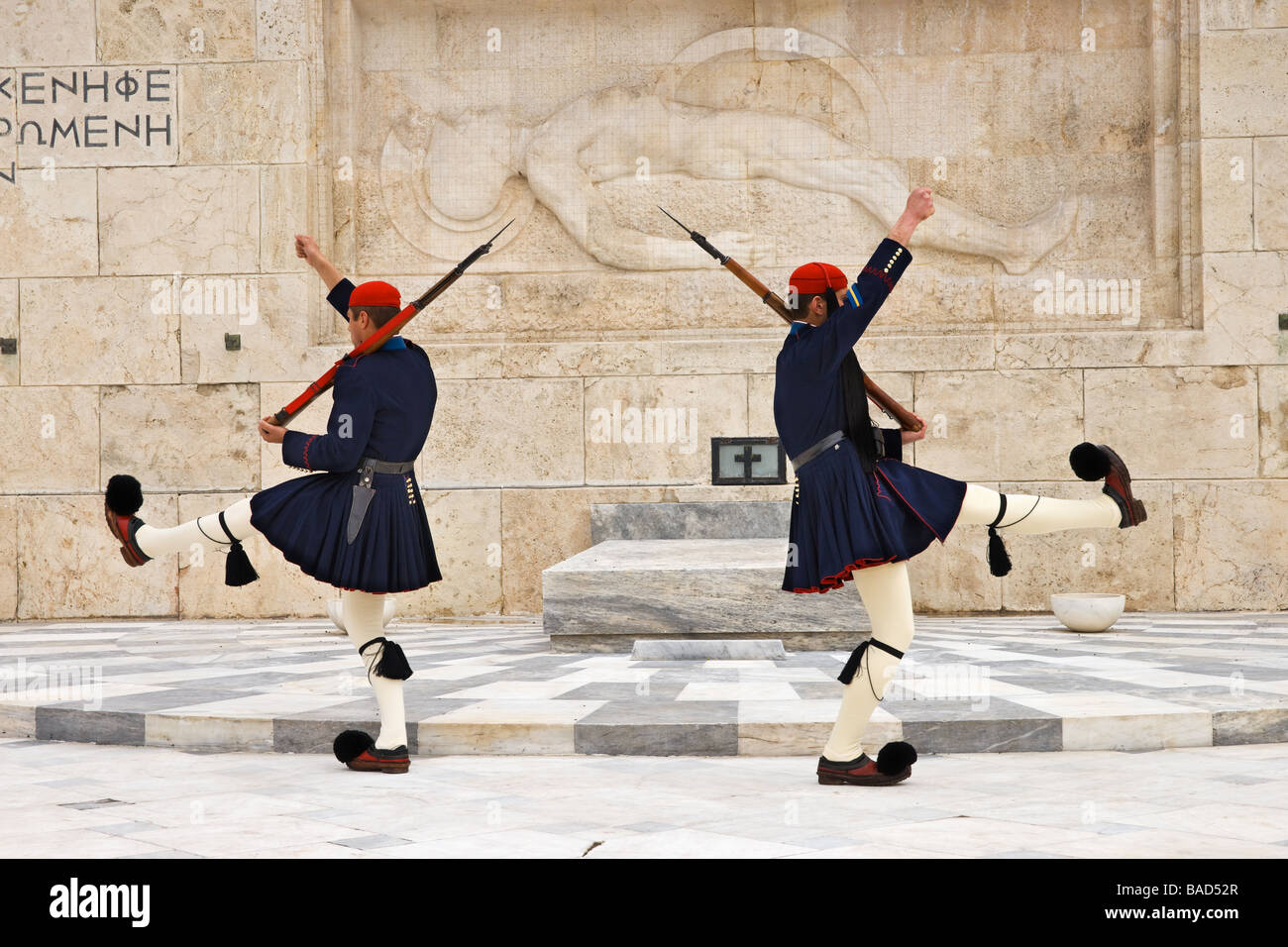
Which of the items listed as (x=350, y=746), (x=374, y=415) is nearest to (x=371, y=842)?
(x=350, y=746)

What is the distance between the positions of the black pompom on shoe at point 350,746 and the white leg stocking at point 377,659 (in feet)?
0.19

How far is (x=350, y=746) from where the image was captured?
15.0 ft

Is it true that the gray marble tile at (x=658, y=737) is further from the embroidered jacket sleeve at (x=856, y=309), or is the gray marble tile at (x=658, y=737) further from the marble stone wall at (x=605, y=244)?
the marble stone wall at (x=605, y=244)

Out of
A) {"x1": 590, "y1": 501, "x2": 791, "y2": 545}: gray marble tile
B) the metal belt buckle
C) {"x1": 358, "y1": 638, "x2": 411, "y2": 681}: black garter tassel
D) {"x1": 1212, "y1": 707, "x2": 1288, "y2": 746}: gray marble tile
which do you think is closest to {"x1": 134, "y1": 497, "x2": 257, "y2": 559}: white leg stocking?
the metal belt buckle

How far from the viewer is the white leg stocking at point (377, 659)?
465 centimetres

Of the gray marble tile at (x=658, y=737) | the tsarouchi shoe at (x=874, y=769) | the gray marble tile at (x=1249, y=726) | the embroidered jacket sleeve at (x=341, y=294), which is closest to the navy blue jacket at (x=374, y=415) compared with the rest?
the embroidered jacket sleeve at (x=341, y=294)

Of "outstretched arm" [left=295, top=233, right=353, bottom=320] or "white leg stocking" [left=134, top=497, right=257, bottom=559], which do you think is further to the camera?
"outstretched arm" [left=295, top=233, right=353, bottom=320]

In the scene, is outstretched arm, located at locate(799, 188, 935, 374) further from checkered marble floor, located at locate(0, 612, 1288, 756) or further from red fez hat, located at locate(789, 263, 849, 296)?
checkered marble floor, located at locate(0, 612, 1288, 756)

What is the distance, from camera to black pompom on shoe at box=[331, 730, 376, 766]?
180 inches

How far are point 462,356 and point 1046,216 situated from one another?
4279 mm

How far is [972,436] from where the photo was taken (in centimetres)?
989

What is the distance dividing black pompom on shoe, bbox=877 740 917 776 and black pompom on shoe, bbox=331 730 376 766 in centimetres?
165

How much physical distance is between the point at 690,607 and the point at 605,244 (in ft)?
13.1

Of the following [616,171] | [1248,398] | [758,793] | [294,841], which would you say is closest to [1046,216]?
[1248,398]
